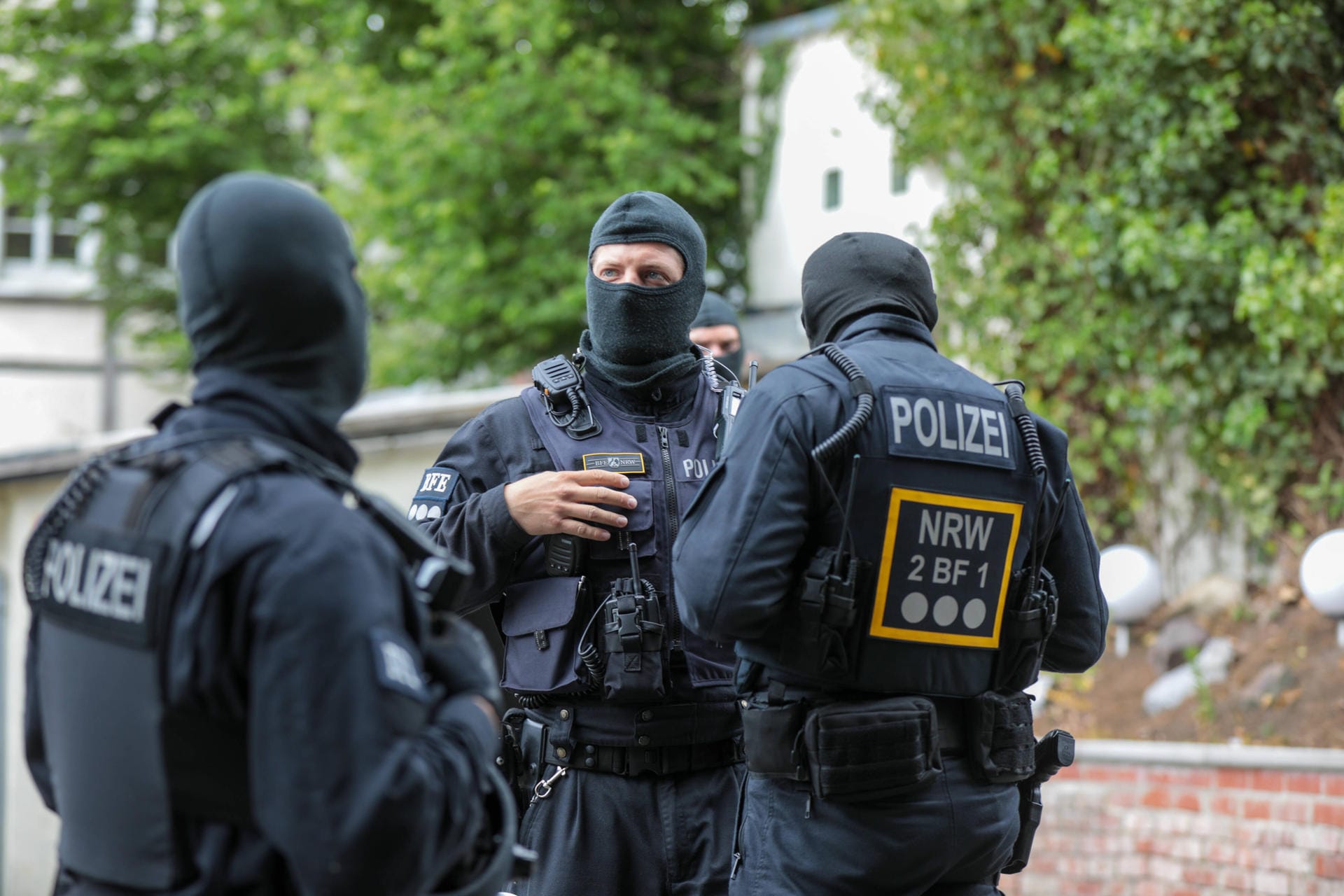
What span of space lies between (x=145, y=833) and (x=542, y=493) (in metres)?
1.65

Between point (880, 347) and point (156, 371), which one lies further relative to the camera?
point (156, 371)

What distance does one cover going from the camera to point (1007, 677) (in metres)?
3.22

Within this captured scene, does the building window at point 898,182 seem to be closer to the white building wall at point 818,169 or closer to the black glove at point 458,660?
the white building wall at point 818,169

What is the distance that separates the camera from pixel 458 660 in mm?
2094

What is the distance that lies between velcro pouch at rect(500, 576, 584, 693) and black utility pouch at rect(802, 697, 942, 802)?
0.70 metres

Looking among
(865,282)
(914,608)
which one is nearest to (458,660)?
(914,608)

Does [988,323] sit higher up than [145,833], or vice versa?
[988,323]

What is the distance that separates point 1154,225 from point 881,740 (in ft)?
21.2

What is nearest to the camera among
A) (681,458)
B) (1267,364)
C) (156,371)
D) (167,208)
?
(681,458)

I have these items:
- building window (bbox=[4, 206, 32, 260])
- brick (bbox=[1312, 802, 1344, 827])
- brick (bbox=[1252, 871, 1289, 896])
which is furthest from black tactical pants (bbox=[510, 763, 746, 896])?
building window (bbox=[4, 206, 32, 260])

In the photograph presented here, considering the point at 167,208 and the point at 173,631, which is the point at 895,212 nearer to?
the point at 167,208

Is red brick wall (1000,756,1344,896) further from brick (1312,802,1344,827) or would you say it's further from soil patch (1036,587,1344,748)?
soil patch (1036,587,1344,748)

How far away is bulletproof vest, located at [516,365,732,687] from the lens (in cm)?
349

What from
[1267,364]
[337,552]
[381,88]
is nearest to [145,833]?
[337,552]
